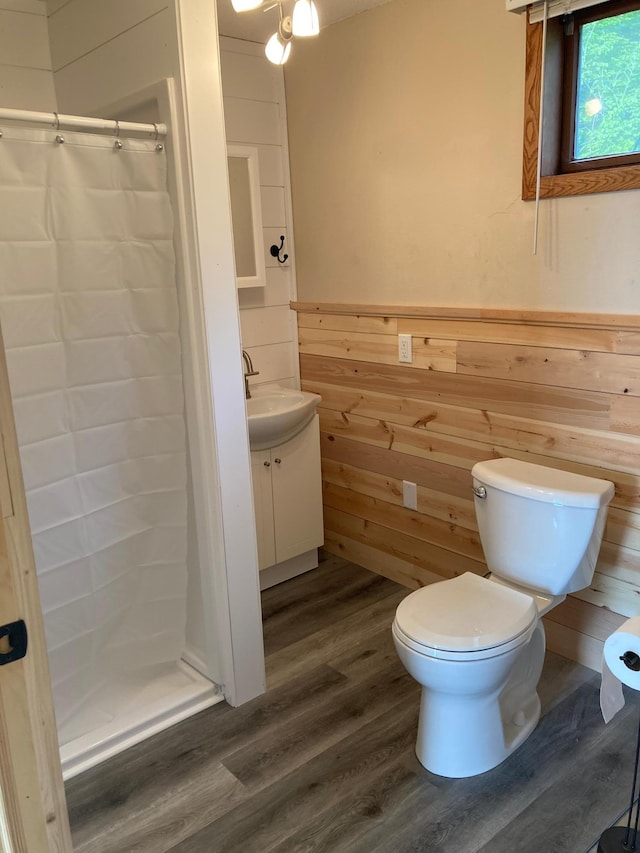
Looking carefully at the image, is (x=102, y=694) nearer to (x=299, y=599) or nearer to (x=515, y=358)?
(x=299, y=599)

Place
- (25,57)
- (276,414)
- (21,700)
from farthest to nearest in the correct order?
(276,414) < (25,57) < (21,700)

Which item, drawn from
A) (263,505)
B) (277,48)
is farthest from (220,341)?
(263,505)

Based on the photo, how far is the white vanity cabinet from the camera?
2814 mm

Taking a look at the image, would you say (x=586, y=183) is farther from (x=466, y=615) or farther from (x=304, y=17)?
(x=466, y=615)

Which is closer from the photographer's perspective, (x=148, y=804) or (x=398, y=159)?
(x=148, y=804)

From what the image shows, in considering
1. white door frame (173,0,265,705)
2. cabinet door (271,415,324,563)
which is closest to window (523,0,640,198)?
white door frame (173,0,265,705)

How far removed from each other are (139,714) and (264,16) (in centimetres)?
250

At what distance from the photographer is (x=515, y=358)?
2320mm

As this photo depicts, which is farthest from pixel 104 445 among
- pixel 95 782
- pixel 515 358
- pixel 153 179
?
pixel 515 358

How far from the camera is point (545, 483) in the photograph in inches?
78.1

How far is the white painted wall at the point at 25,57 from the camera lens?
2271 millimetres

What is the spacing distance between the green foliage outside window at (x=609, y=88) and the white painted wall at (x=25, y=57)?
1773mm

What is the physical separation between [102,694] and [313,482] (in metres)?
1.22

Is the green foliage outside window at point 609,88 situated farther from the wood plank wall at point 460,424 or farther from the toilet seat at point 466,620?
the toilet seat at point 466,620
